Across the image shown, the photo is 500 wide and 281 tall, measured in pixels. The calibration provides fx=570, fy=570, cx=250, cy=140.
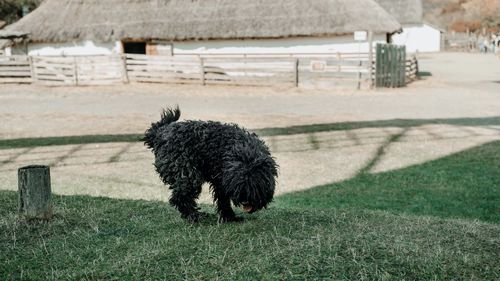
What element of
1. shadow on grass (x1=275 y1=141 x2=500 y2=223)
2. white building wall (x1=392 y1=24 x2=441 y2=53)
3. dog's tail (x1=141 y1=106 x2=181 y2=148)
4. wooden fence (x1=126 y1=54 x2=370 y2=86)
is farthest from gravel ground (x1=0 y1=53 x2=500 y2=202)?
white building wall (x1=392 y1=24 x2=441 y2=53)

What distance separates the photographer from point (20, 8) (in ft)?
127

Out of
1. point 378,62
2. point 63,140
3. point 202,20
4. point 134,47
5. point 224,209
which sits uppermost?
point 202,20

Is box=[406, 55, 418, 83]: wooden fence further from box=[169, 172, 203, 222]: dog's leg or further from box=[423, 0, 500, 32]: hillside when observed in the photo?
box=[423, 0, 500, 32]: hillside

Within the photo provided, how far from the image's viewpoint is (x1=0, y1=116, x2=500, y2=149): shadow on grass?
11.8 m

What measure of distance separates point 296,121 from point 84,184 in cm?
688

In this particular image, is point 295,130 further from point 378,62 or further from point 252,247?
point 378,62

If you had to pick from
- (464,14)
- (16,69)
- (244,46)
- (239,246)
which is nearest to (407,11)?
(464,14)

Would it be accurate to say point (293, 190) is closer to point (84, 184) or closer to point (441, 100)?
point (84, 184)

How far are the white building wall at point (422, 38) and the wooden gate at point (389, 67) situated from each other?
40.6 m

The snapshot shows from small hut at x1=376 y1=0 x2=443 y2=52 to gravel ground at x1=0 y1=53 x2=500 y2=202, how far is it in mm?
36239

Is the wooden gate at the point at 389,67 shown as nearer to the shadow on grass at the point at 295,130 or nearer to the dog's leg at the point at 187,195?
the shadow on grass at the point at 295,130

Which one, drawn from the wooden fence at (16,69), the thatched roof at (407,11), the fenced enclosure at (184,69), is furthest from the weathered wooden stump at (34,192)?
the thatched roof at (407,11)

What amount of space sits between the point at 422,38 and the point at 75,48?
44888 millimetres

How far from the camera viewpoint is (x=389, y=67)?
2238 centimetres
